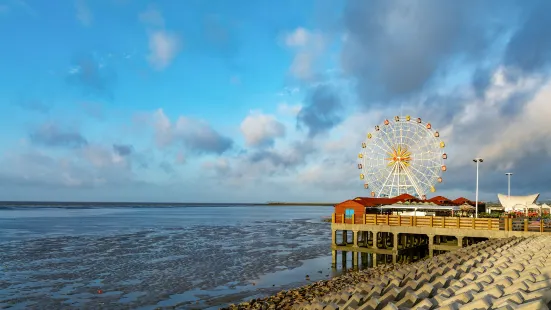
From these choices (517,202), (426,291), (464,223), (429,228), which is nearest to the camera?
(426,291)

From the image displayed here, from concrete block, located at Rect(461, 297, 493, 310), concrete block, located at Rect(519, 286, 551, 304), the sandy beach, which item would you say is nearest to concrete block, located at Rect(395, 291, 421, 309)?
concrete block, located at Rect(461, 297, 493, 310)

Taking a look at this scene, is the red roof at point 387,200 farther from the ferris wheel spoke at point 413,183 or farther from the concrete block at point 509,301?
the concrete block at point 509,301

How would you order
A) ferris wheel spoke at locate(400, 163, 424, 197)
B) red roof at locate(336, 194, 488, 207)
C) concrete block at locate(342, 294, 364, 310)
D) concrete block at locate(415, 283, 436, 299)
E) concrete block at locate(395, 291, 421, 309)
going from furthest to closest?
ferris wheel spoke at locate(400, 163, 424, 197) < red roof at locate(336, 194, 488, 207) < concrete block at locate(415, 283, 436, 299) < concrete block at locate(342, 294, 364, 310) < concrete block at locate(395, 291, 421, 309)

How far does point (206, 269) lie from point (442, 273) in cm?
1937

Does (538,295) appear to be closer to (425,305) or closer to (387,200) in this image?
(425,305)

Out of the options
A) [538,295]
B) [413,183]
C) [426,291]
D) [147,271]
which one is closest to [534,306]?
[538,295]

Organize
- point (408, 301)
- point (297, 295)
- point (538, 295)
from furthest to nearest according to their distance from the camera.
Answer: point (297, 295) → point (408, 301) → point (538, 295)

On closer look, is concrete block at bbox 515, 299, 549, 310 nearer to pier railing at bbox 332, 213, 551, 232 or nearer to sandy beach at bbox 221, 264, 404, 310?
sandy beach at bbox 221, 264, 404, 310

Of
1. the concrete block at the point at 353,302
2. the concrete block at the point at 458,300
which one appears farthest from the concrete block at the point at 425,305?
the concrete block at the point at 353,302

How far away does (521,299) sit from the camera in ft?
27.1

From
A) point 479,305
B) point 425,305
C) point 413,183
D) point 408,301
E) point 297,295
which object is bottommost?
point 297,295

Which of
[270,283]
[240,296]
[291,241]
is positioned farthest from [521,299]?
[291,241]

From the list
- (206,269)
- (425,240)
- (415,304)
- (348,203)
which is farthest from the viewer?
(425,240)

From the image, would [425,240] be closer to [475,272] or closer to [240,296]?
[240,296]
